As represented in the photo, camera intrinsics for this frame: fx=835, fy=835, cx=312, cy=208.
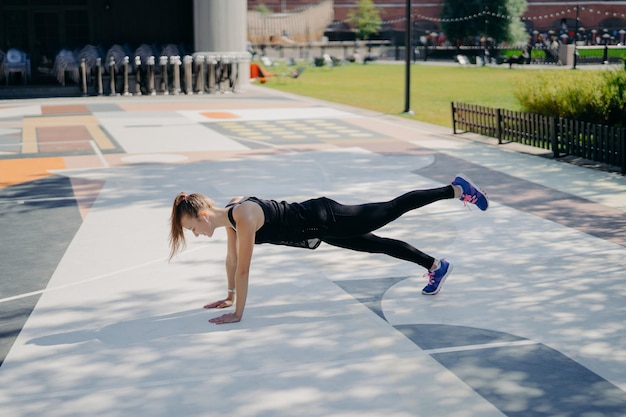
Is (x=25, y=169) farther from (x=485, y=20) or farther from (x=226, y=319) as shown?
(x=485, y=20)

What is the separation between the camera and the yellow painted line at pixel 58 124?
17.9 m

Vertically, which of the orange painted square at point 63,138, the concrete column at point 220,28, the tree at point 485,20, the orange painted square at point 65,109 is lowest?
the orange painted square at point 63,138

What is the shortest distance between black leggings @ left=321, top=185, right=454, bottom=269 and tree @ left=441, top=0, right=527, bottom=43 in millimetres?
64655

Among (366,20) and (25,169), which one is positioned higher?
(366,20)

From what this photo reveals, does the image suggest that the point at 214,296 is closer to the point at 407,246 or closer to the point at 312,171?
the point at 407,246

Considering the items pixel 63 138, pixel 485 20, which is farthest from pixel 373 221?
pixel 485 20

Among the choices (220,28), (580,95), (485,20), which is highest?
(485,20)

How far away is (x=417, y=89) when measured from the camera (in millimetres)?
35031

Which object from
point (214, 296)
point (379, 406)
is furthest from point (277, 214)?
point (379, 406)

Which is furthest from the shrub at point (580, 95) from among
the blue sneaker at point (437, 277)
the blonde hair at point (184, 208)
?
the blonde hair at point (184, 208)

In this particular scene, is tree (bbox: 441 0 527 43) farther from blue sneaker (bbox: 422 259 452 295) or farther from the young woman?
the young woman

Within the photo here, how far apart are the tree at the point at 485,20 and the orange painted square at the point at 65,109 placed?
159 feet

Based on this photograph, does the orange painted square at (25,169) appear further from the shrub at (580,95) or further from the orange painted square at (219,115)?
the shrub at (580,95)

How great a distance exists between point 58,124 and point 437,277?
16.7 m
